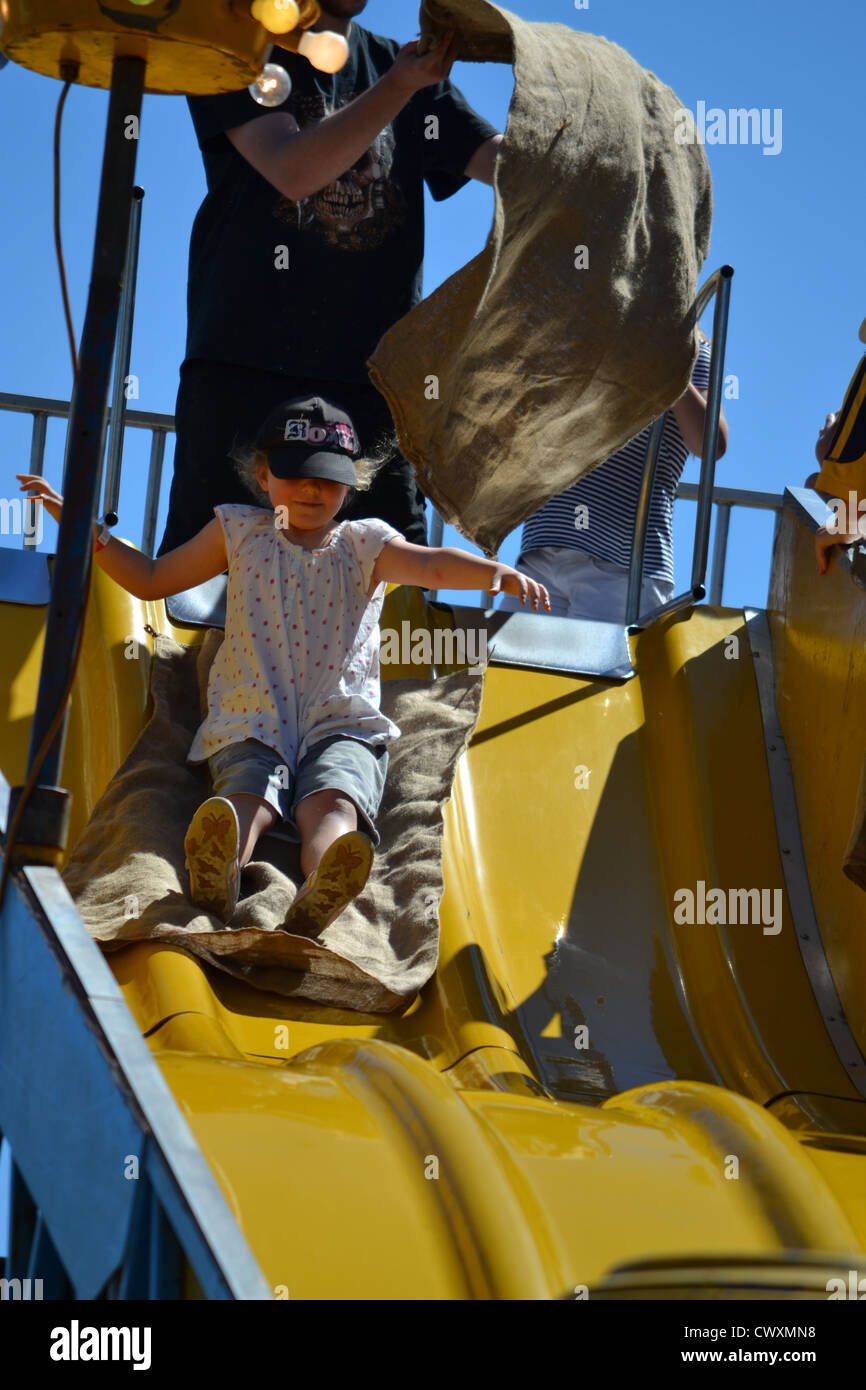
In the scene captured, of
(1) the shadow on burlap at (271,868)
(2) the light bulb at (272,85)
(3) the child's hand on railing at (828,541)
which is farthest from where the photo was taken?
(3) the child's hand on railing at (828,541)

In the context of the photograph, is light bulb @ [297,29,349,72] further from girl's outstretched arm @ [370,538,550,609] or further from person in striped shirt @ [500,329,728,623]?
person in striped shirt @ [500,329,728,623]

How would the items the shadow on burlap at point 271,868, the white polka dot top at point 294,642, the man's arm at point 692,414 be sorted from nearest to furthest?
the shadow on burlap at point 271,868 < the white polka dot top at point 294,642 < the man's arm at point 692,414

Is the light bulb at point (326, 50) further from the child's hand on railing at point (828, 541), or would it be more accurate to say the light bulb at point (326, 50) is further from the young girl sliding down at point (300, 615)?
the child's hand on railing at point (828, 541)

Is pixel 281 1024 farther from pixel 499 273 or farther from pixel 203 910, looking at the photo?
pixel 499 273

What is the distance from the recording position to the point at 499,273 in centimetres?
309

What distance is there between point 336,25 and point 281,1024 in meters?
2.12

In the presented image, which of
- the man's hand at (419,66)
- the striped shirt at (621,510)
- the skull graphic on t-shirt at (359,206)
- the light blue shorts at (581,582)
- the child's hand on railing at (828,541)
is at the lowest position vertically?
the child's hand on railing at (828,541)

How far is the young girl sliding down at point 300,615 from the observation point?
9.70ft

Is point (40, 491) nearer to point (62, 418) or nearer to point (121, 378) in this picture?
point (121, 378)

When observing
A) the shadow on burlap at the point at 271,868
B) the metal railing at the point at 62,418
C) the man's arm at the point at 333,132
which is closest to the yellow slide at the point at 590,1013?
the shadow on burlap at the point at 271,868

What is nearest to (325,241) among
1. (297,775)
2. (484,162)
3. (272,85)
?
(484,162)

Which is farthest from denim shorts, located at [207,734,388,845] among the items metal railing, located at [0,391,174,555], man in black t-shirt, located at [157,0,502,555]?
metal railing, located at [0,391,174,555]

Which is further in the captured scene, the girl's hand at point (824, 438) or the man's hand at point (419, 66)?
the girl's hand at point (824, 438)

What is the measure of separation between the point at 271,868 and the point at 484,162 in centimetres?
171
